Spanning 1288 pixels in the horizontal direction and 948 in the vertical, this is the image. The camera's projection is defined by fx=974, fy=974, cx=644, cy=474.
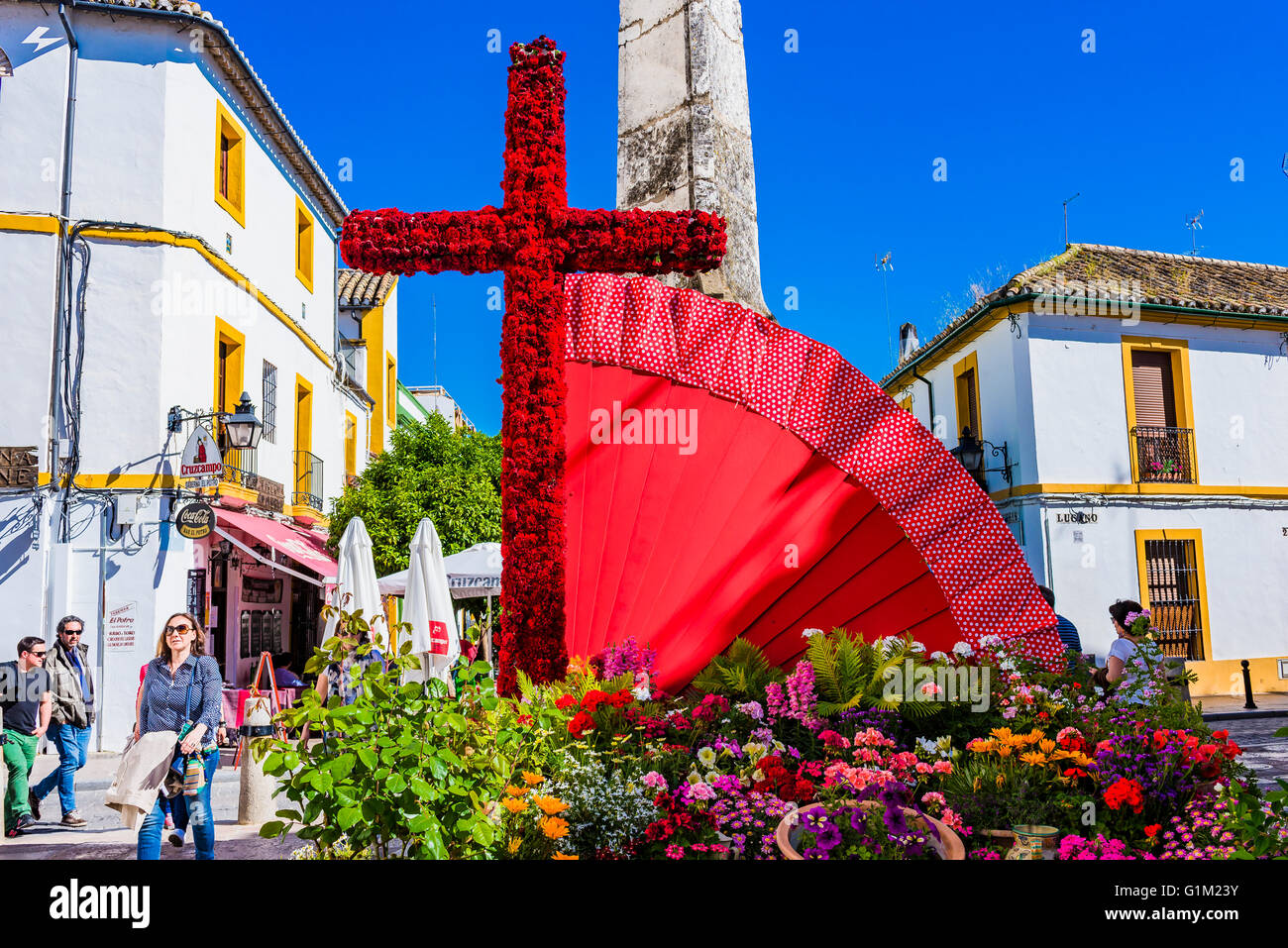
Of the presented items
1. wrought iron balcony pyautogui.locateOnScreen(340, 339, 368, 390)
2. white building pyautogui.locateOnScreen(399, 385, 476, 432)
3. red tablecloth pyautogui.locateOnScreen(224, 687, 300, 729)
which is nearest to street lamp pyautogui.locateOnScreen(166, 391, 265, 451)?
red tablecloth pyautogui.locateOnScreen(224, 687, 300, 729)

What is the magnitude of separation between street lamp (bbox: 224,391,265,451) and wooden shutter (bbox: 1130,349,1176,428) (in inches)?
588

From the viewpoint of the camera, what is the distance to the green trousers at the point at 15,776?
7.26 metres

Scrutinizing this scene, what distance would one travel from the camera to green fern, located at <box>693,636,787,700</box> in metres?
3.28

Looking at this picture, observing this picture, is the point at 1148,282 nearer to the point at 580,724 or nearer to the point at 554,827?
the point at 580,724

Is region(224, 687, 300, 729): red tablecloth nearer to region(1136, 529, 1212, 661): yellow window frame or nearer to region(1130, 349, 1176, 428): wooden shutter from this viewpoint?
region(1136, 529, 1212, 661): yellow window frame

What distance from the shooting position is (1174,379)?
18000 millimetres

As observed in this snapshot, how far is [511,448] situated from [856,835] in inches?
69.3

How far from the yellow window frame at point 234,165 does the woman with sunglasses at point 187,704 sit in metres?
11.2

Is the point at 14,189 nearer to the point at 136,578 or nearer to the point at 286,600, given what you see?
the point at 136,578

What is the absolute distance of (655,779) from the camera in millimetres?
2809

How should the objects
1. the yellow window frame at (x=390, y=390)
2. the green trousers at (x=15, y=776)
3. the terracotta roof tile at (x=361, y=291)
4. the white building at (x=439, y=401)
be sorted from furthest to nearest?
the white building at (x=439, y=401)
the yellow window frame at (x=390, y=390)
the terracotta roof tile at (x=361, y=291)
the green trousers at (x=15, y=776)

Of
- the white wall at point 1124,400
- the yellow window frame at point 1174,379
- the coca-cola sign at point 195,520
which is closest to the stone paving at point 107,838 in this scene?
the coca-cola sign at point 195,520

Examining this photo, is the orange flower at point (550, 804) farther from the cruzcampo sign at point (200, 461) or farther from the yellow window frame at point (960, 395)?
the yellow window frame at point (960, 395)

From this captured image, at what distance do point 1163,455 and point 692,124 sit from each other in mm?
16190
